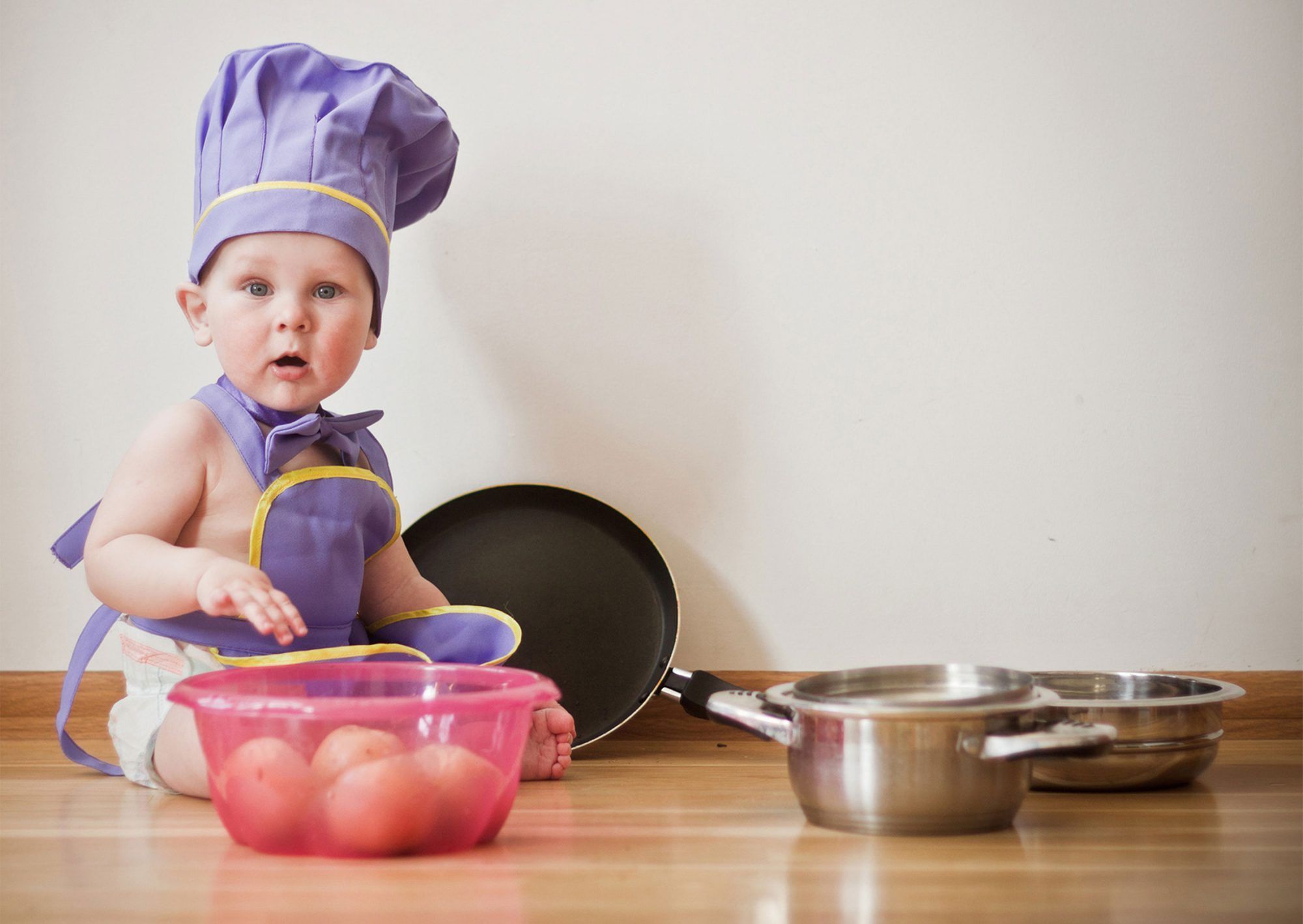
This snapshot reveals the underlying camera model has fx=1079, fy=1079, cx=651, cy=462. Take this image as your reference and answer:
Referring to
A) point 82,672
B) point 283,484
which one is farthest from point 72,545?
point 283,484

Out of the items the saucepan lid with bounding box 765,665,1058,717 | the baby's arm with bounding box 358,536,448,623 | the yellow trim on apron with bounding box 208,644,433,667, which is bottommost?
the saucepan lid with bounding box 765,665,1058,717

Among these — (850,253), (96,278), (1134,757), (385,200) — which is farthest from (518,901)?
(96,278)

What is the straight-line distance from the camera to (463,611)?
3.43 feet

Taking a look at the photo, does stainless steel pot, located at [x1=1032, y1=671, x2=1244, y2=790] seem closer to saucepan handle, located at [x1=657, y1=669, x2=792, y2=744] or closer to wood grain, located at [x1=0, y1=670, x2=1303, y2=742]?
saucepan handle, located at [x1=657, y1=669, x2=792, y2=744]

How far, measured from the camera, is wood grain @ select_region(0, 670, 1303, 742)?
1.22 meters

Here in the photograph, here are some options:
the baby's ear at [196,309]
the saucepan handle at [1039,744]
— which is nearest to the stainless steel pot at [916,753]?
the saucepan handle at [1039,744]

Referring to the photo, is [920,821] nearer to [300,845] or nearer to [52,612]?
[300,845]

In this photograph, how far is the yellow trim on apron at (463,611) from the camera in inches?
38.7

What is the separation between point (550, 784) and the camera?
97cm

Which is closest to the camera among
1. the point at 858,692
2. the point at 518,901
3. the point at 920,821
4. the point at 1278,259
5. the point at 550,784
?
the point at 518,901

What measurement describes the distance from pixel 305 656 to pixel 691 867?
15.4 inches

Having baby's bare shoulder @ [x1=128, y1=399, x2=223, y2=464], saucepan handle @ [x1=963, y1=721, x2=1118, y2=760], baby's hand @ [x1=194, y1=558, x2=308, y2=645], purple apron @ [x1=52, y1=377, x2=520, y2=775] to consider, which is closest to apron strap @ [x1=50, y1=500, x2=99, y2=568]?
purple apron @ [x1=52, y1=377, x2=520, y2=775]

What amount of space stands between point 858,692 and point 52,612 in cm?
97

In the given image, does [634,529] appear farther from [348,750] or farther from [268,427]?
[348,750]
